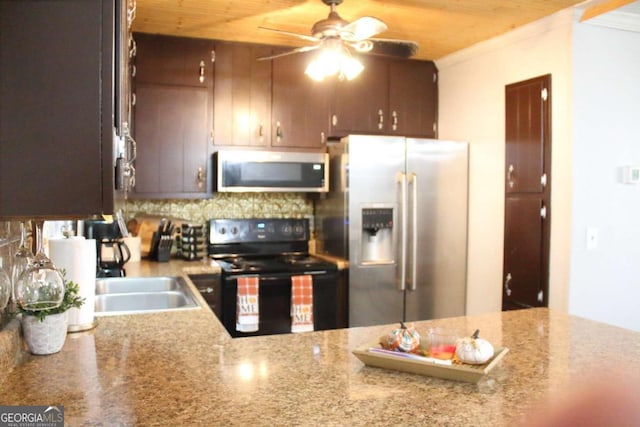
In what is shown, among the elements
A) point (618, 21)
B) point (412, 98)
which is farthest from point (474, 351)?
point (412, 98)

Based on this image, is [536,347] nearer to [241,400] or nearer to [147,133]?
[241,400]

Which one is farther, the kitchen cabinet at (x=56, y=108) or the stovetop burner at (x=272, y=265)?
the stovetop burner at (x=272, y=265)

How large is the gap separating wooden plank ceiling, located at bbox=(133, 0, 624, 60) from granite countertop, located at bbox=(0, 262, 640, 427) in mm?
1895

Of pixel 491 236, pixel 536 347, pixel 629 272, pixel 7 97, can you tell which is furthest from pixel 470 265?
pixel 7 97

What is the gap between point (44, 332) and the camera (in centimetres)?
148

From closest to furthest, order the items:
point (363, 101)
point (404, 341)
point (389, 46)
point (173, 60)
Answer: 1. point (404, 341)
2. point (389, 46)
3. point (173, 60)
4. point (363, 101)

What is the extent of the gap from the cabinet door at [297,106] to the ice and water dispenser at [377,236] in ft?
2.24

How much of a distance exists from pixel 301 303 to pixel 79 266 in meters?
1.95

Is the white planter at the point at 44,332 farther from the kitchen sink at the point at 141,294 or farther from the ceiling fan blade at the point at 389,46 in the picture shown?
the ceiling fan blade at the point at 389,46

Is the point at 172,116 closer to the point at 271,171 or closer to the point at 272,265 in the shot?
the point at 271,171

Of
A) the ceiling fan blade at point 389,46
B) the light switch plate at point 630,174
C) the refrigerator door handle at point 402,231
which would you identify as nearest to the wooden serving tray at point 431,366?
the ceiling fan blade at point 389,46

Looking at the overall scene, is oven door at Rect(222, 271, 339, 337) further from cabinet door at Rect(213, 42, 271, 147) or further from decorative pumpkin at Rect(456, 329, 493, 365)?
decorative pumpkin at Rect(456, 329, 493, 365)

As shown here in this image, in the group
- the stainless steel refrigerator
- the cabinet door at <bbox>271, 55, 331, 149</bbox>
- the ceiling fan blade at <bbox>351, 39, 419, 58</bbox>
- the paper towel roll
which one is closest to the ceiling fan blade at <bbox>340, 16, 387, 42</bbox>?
the ceiling fan blade at <bbox>351, 39, 419, 58</bbox>

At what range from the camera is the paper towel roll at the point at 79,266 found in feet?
5.74
